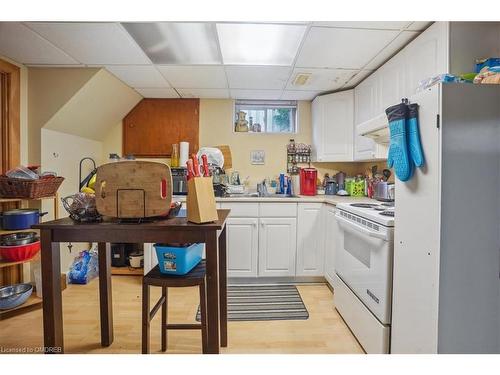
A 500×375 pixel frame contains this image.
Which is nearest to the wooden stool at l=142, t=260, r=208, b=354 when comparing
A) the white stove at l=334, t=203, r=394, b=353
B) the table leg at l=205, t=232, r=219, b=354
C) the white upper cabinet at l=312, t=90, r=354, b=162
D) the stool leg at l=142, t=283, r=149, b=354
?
the stool leg at l=142, t=283, r=149, b=354

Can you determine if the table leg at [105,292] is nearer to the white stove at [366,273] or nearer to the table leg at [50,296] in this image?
the table leg at [50,296]

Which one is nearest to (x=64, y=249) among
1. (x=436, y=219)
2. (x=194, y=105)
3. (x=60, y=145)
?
(x=60, y=145)

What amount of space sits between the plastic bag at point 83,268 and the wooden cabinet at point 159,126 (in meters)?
1.30

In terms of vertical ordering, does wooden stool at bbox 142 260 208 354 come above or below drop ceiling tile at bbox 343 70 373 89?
below

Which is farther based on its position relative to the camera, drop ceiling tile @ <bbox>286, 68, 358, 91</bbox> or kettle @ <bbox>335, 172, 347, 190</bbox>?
kettle @ <bbox>335, 172, 347, 190</bbox>

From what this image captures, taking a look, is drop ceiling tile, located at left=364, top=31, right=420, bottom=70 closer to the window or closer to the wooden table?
the window

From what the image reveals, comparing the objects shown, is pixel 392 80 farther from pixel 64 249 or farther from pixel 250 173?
pixel 64 249

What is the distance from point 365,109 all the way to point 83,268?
333cm

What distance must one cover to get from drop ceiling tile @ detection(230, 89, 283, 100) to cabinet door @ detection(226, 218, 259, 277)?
1.48 metres

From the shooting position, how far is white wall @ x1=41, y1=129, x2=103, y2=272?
254cm

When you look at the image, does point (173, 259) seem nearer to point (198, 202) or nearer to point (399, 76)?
point (198, 202)

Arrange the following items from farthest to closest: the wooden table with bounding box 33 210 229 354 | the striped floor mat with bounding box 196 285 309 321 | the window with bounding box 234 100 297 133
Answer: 1. the window with bounding box 234 100 297 133
2. the striped floor mat with bounding box 196 285 309 321
3. the wooden table with bounding box 33 210 229 354

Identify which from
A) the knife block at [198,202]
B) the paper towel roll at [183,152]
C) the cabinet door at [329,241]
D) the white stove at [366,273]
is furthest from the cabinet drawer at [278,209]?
the knife block at [198,202]

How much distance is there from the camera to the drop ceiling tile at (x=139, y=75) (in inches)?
96.1
